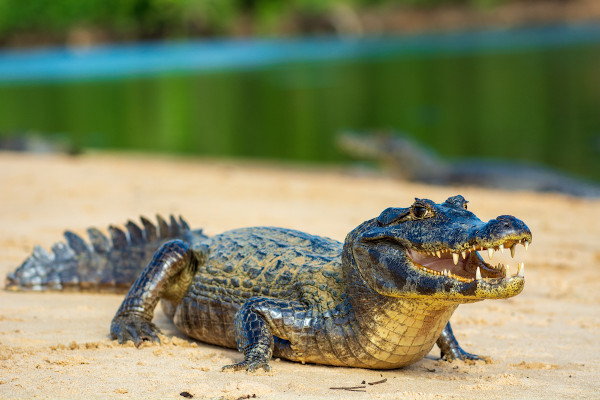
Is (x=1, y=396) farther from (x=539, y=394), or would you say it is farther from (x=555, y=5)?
(x=555, y=5)

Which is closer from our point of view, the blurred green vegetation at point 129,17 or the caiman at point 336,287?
the caiman at point 336,287

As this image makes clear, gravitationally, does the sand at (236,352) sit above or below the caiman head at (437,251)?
below

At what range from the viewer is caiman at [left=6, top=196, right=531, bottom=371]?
338 centimetres

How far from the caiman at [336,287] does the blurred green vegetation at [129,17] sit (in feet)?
209

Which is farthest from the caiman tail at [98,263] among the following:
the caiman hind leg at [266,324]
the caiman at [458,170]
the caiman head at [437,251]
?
the caiman at [458,170]

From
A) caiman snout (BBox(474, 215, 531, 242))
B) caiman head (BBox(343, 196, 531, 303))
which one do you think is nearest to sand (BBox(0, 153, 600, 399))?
caiman head (BBox(343, 196, 531, 303))

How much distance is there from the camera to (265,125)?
24.9 meters

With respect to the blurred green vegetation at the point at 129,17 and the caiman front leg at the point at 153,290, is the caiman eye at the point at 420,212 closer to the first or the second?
the caiman front leg at the point at 153,290

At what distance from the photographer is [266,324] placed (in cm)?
385

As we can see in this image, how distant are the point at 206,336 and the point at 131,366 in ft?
2.05

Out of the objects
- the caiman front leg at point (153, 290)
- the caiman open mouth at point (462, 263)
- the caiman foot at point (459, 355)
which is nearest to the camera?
the caiman open mouth at point (462, 263)

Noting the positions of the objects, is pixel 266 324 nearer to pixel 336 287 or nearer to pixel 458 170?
pixel 336 287

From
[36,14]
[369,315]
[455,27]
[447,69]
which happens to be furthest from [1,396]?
[455,27]

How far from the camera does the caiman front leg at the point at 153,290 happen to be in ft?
13.9
